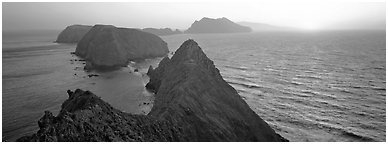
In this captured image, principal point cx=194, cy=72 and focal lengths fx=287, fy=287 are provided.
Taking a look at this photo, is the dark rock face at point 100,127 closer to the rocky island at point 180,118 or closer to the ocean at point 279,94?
the rocky island at point 180,118

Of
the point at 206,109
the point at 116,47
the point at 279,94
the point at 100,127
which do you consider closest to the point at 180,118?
the point at 206,109

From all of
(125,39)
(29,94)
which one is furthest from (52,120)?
(125,39)

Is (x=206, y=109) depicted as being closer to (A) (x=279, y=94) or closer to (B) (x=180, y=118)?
(B) (x=180, y=118)

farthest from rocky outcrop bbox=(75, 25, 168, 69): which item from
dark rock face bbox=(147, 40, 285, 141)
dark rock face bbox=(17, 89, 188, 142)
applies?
dark rock face bbox=(17, 89, 188, 142)

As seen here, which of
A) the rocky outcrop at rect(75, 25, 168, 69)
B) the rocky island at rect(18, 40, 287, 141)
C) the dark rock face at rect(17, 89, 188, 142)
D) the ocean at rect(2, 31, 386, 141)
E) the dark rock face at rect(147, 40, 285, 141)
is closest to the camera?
the dark rock face at rect(17, 89, 188, 142)

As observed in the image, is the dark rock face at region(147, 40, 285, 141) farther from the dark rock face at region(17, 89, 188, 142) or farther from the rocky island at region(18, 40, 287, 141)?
the dark rock face at region(17, 89, 188, 142)

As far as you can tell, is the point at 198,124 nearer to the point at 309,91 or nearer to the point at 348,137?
the point at 348,137
